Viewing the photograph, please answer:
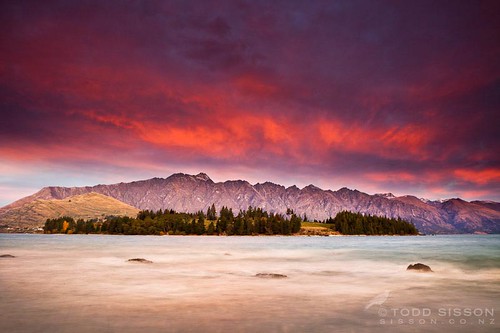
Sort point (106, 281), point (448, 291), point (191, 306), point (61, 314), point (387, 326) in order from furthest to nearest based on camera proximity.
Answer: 1. point (106, 281)
2. point (448, 291)
3. point (191, 306)
4. point (61, 314)
5. point (387, 326)

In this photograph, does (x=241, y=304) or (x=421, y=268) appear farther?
(x=421, y=268)

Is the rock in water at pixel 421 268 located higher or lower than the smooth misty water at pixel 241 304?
higher

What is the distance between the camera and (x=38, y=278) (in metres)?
30.9

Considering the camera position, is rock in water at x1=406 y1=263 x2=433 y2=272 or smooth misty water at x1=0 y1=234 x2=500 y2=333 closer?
smooth misty water at x1=0 y1=234 x2=500 y2=333

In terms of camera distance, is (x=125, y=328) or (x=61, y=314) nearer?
(x=125, y=328)

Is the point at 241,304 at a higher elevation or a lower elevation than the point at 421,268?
lower

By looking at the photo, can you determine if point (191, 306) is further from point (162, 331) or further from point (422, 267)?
point (422, 267)

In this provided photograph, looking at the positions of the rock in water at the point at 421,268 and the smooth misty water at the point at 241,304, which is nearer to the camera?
the smooth misty water at the point at 241,304

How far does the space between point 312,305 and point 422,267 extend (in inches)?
962

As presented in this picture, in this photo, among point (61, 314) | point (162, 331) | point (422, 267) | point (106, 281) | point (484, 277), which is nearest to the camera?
point (162, 331)

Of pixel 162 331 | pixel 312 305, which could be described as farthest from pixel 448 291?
pixel 162 331

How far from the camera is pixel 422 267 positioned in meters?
38.4

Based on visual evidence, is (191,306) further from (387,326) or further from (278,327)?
(387,326)

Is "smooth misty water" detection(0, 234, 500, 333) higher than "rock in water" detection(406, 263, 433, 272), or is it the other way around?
"rock in water" detection(406, 263, 433, 272)
